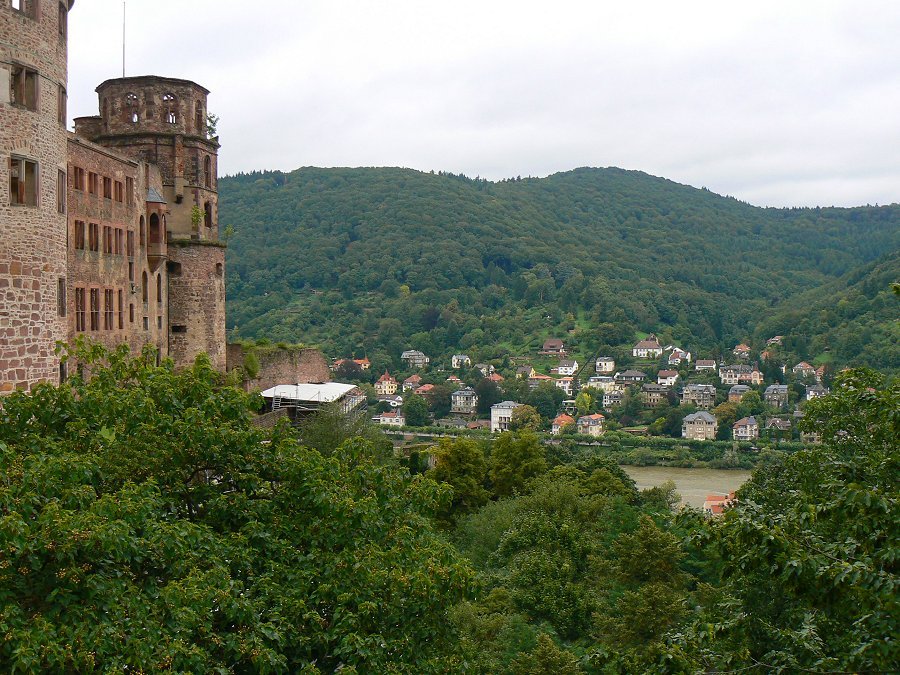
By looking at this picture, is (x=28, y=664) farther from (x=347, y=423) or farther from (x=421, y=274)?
(x=421, y=274)

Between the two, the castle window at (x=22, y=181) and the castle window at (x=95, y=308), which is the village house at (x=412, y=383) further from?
the castle window at (x=22, y=181)

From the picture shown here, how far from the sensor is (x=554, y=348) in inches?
7072

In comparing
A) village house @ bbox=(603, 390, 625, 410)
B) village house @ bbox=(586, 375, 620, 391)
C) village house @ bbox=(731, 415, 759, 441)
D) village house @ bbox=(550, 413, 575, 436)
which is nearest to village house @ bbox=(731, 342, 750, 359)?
village house @ bbox=(586, 375, 620, 391)

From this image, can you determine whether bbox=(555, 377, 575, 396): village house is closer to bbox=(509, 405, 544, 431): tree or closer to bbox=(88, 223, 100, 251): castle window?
bbox=(509, 405, 544, 431): tree

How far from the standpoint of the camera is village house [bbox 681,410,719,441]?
409ft

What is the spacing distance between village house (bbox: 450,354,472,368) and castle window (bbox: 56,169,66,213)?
155 meters

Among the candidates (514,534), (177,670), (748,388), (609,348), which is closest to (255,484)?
(177,670)

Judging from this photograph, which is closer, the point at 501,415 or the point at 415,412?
the point at 415,412

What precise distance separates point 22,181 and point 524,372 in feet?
502

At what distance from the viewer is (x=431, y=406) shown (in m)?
149

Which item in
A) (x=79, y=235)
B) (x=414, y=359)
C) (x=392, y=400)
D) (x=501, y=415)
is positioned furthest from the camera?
(x=414, y=359)

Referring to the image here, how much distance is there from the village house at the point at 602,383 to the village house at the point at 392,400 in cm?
3308

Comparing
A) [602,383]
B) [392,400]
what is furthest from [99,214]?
[602,383]

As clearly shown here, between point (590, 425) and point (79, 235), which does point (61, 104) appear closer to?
point (79, 235)
